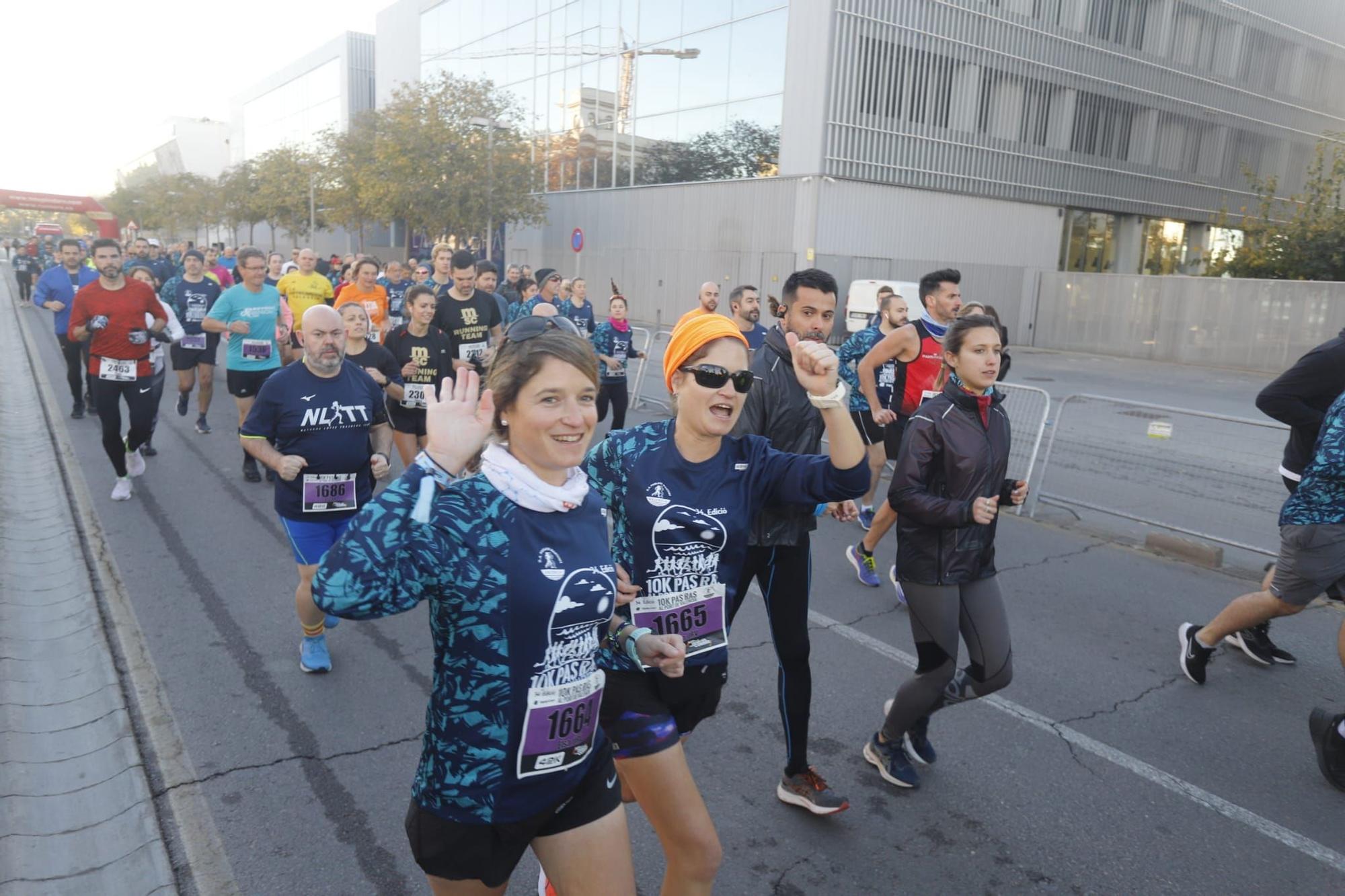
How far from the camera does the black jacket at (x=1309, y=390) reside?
470cm

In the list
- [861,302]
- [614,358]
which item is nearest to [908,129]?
[861,302]

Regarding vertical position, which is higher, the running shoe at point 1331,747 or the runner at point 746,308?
the runner at point 746,308

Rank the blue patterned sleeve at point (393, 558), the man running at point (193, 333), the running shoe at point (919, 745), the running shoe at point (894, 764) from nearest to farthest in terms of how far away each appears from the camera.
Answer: the blue patterned sleeve at point (393, 558)
the running shoe at point (894, 764)
the running shoe at point (919, 745)
the man running at point (193, 333)

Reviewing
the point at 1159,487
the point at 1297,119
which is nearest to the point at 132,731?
the point at 1159,487

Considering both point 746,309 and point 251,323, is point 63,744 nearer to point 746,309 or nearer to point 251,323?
point 251,323

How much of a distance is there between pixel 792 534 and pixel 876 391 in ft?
13.9

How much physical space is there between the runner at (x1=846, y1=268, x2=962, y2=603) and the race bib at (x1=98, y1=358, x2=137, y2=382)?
241 inches

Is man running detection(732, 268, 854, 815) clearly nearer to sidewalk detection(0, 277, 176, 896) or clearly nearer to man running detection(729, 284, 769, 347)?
sidewalk detection(0, 277, 176, 896)

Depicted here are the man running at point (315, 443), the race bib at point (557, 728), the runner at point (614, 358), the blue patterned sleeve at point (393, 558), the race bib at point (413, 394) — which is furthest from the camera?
the runner at point (614, 358)

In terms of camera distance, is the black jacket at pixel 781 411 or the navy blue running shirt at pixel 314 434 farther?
the navy blue running shirt at pixel 314 434

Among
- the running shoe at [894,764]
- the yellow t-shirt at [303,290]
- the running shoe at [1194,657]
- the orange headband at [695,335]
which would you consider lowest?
the running shoe at [894,764]

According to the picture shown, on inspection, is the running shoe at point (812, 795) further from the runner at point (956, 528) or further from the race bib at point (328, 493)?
the race bib at point (328, 493)

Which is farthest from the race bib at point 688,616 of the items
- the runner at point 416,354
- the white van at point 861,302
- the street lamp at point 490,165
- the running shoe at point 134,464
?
the street lamp at point 490,165

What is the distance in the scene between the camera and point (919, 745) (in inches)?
164
